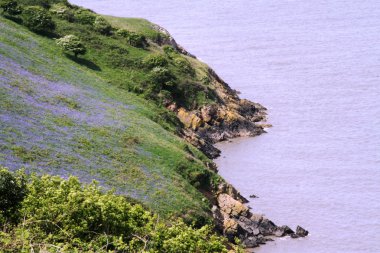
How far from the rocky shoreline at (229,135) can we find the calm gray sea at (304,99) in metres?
1.15

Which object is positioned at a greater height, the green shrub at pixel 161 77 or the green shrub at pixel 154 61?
the green shrub at pixel 154 61

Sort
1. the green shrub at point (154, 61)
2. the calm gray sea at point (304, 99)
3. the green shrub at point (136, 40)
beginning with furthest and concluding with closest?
1. the green shrub at point (136, 40)
2. the green shrub at point (154, 61)
3. the calm gray sea at point (304, 99)

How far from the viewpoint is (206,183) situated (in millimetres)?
44000

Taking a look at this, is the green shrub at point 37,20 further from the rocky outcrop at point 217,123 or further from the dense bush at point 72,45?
the rocky outcrop at point 217,123

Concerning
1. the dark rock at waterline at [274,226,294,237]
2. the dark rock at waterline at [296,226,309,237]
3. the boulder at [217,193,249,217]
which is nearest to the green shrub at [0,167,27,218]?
the boulder at [217,193,249,217]

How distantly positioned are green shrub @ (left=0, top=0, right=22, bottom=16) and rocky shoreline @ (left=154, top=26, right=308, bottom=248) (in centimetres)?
1758

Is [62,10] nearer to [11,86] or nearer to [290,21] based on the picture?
[11,86]

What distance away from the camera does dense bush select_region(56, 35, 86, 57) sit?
57906 mm

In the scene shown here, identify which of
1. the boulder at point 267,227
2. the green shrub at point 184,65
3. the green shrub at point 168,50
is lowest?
the boulder at point 267,227

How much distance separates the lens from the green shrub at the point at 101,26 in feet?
217

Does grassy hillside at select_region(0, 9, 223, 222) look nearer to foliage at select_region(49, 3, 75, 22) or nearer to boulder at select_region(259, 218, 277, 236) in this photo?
boulder at select_region(259, 218, 277, 236)

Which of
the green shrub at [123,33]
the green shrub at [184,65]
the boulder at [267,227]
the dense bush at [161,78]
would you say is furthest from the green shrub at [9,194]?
the green shrub at [123,33]

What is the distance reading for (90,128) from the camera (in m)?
42.7

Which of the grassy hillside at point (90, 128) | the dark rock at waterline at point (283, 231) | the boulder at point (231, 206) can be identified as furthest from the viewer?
the boulder at point (231, 206)
